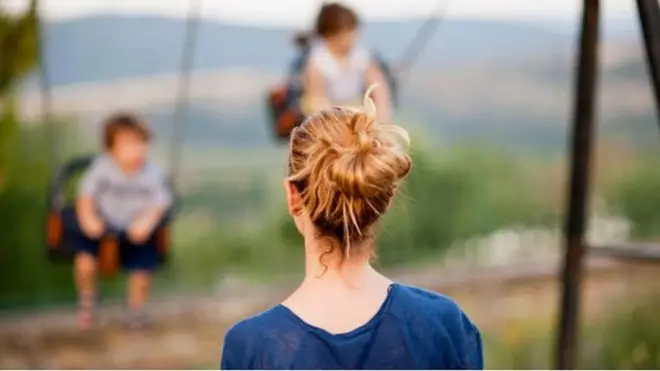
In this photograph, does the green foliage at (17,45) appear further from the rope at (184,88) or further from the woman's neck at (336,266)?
the woman's neck at (336,266)

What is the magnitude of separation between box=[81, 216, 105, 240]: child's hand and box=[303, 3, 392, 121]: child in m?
0.81

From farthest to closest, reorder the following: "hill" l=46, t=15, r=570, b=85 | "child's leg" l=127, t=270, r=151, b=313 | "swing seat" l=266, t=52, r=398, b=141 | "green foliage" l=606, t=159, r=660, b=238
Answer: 1. "green foliage" l=606, t=159, r=660, b=238
2. "hill" l=46, t=15, r=570, b=85
3. "child's leg" l=127, t=270, r=151, b=313
4. "swing seat" l=266, t=52, r=398, b=141

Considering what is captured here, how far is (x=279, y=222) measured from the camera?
4.93 metres

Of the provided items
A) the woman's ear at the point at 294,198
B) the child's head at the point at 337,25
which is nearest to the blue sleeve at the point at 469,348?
the woman's ear at the point at 294,198

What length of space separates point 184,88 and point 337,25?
0.67 metres

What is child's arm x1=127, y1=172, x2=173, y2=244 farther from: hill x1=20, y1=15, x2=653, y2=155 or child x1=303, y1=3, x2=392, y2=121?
child x1=303, y1=3, x2=392, y2=121

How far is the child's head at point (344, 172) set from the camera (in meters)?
1.55

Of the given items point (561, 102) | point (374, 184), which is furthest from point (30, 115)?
point (374, 184)

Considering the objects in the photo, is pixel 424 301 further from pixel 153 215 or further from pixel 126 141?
pixel 126 141

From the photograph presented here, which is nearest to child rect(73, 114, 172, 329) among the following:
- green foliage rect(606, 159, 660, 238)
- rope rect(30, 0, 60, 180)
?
rope rect(30, 0, 60, 180)

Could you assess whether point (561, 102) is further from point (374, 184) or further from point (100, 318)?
point (374, 184)

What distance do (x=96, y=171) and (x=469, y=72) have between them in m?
1.53

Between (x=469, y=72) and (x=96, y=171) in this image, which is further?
(x=469, y=72)

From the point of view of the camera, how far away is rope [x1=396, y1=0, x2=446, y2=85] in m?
4.75
